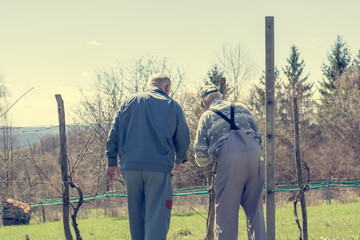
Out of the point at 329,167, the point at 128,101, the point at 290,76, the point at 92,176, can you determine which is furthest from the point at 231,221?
the point at 290,76

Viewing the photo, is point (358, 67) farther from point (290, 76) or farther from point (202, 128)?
point (202, 128)

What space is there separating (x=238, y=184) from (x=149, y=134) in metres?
0.98

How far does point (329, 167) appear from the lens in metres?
29.6

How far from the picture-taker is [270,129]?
5.32 meters

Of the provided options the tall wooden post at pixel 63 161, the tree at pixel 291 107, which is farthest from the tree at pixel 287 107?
the tall wooden post at pixel 63 161

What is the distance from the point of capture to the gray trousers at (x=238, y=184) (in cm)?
440

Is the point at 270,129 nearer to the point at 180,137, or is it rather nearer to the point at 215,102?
the point at 215,102

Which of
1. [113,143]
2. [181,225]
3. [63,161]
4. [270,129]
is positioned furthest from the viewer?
[181,225]

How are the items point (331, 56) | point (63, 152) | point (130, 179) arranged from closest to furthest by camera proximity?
1. point (130, 179)
2. point (63, 152)
3. point (331, 56)

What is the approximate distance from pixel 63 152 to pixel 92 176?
22293 millimetres

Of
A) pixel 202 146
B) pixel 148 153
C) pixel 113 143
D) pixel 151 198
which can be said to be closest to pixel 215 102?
pixel 202 146

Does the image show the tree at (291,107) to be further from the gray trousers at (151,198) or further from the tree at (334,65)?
the gray trousers at (151,198)

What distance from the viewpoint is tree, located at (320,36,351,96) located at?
40281mm

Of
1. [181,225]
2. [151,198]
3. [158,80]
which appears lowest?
[181,225]
